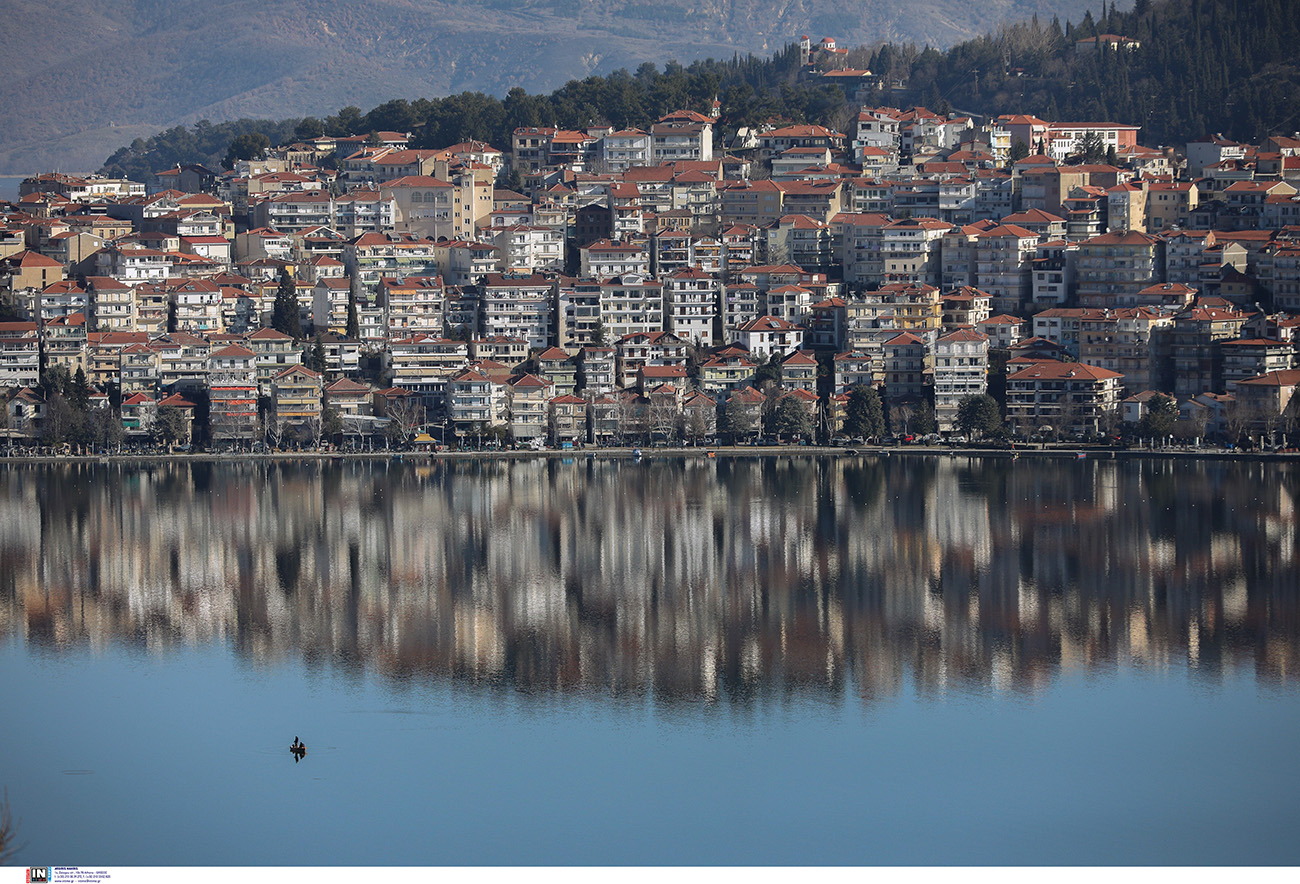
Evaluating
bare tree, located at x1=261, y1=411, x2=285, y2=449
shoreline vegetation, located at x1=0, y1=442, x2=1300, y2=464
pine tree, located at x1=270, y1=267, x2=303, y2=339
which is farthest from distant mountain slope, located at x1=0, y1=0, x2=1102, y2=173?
shoreline vegetation, located at x1=0, y1=442, x2=1300, y2=464

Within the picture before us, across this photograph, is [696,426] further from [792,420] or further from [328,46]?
[328,46]

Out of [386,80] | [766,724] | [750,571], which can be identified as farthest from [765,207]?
[386,80]

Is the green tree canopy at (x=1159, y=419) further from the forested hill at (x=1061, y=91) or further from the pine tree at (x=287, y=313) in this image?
the forested hill at (x=1061, y=91)

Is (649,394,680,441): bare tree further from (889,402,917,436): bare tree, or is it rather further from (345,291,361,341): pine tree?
(345,291,361,341): pine tree

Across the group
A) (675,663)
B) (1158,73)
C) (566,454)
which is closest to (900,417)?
(566,454)

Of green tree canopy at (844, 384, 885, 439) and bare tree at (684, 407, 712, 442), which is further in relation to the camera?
bare tree at (684, 407, 712, 442)

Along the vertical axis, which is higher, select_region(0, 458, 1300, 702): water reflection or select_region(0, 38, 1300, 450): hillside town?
select_region(0, 38, 1300, 450): hillside town

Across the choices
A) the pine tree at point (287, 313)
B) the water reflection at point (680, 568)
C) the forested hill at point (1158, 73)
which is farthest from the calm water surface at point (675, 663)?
the forested hill at point (1158, 73)
